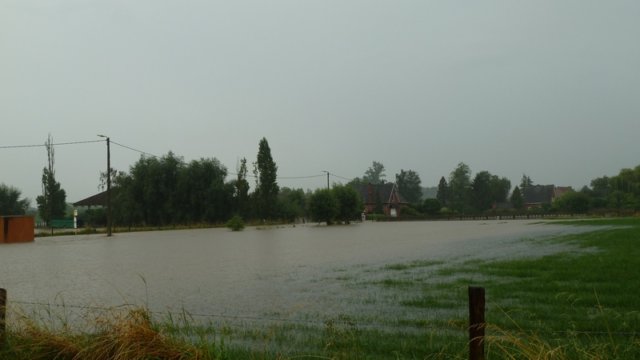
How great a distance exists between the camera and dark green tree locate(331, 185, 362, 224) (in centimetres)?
5616

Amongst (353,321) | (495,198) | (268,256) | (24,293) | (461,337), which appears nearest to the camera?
Answer: (461,337)

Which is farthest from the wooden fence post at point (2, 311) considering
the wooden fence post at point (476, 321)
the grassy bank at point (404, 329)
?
the wooden fence post at point (476, 321)

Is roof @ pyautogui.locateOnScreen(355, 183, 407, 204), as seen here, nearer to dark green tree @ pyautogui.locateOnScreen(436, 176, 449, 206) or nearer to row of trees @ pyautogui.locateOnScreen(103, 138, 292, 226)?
dark green tree @ pyautogui.locateOnScreen(436, 176, 449, 206)

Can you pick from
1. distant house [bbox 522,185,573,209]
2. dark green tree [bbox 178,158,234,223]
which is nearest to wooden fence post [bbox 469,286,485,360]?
dark green tree [bbox 178,158,234,223]

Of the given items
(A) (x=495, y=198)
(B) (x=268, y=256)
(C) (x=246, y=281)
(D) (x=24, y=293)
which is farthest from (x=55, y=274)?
(A) (x=495, y=198)

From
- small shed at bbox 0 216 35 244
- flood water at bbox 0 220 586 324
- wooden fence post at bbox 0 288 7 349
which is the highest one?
small shed at bbox 0 216 35 244

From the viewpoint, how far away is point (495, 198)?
126062 mm

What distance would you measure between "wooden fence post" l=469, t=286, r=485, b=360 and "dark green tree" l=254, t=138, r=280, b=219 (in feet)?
185

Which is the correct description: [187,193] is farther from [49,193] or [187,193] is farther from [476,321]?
[476,321]

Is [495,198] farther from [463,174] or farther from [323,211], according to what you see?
[323,211]

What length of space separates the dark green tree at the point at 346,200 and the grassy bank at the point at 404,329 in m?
46.7

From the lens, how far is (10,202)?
66188mm

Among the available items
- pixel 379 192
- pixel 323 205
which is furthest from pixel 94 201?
pixel 379 192

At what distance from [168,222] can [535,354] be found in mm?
56613
